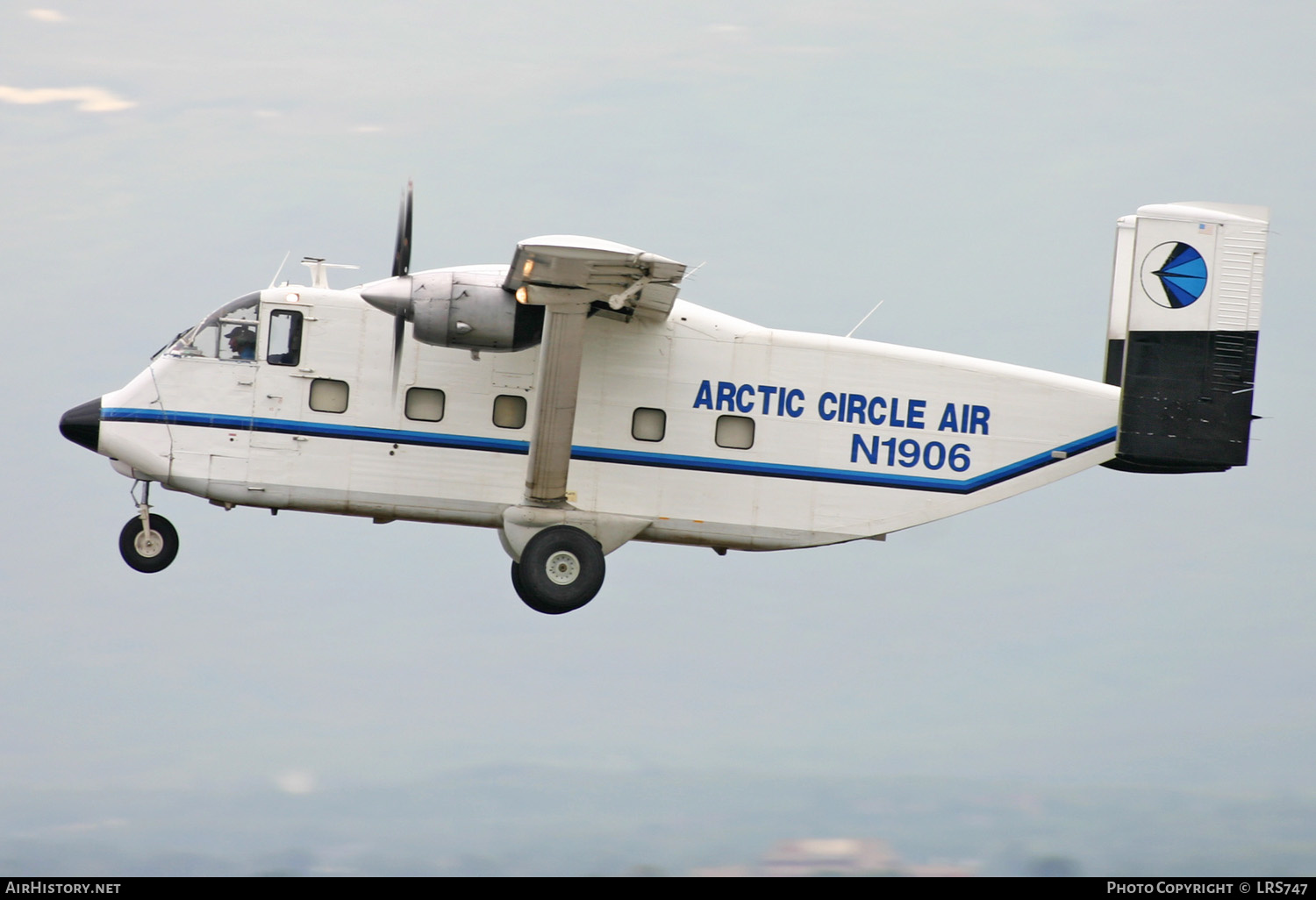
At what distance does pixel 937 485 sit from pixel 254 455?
675cm

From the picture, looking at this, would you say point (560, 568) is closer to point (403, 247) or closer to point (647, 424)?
point (647, 424)

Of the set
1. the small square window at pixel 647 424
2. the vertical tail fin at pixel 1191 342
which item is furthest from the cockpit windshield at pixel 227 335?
the vertical tail fin at pixel 1191 342

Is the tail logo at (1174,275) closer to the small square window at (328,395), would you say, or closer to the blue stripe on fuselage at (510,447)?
the blue stripe on fuselage at (510,447)

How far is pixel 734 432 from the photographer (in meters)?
15.1

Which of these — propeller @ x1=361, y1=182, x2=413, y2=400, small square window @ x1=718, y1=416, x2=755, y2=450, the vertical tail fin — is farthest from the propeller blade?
the vertical tail fin

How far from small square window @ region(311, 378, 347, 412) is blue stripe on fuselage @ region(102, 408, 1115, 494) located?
16 centimetres

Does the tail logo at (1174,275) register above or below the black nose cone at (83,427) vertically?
above

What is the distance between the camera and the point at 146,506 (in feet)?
50.2

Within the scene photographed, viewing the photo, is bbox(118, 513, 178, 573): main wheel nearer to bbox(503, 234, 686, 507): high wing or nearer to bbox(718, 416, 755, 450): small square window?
bbox(503, 234, 686, 507): high wing

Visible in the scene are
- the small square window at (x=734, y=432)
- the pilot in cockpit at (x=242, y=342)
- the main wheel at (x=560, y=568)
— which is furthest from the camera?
the small square window at (x=734, y=432)

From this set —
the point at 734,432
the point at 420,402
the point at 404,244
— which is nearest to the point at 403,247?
the point at 404,244

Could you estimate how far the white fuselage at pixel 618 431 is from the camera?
48.5 feet

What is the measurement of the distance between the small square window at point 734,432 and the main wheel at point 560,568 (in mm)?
1646

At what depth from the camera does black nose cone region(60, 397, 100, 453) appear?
14.9 meters
